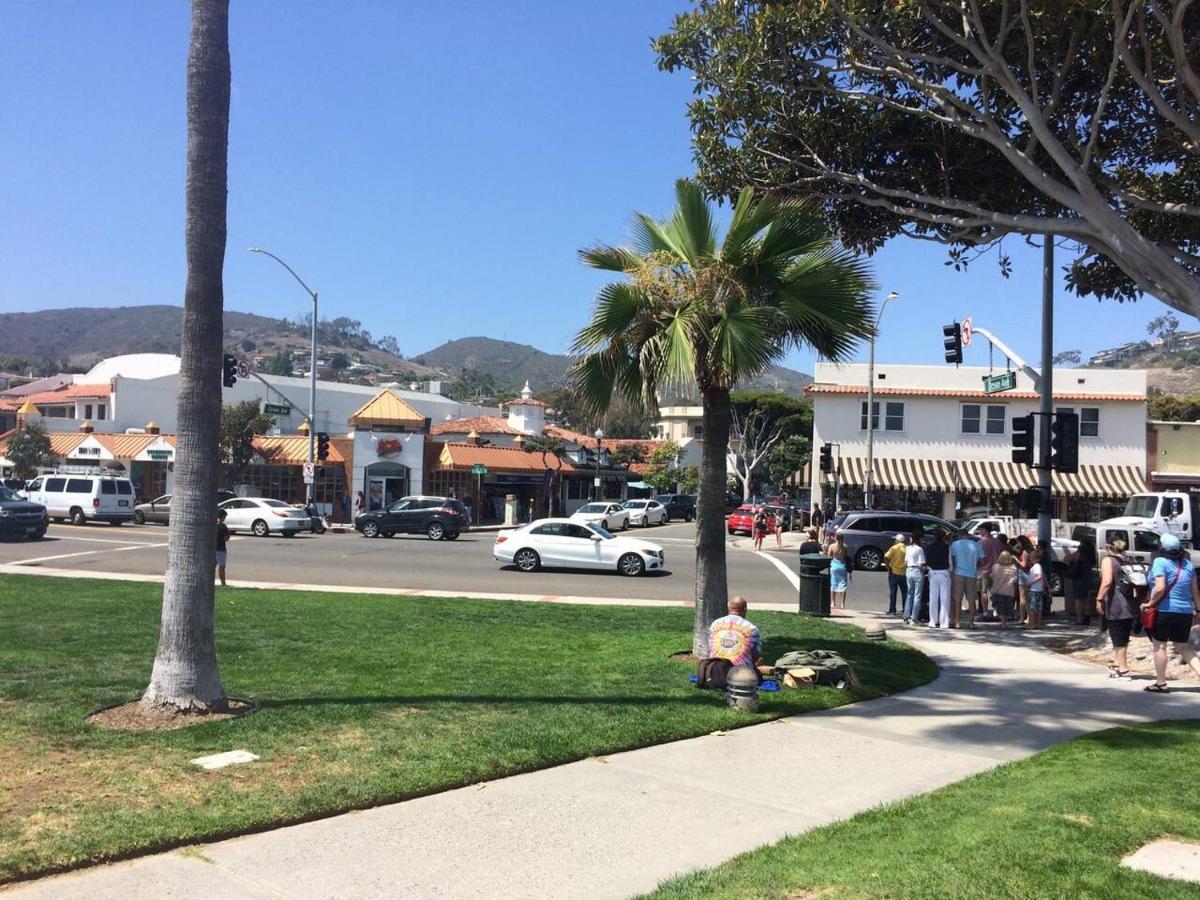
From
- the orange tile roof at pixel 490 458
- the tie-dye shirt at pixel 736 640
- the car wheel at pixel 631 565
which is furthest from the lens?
the orange tile roof at pixel 490 458

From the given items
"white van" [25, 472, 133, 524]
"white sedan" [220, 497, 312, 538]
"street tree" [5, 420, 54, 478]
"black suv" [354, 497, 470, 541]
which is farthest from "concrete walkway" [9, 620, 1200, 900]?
"street tree" [5, 420, 54, 478]

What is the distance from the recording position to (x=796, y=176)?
13570mm

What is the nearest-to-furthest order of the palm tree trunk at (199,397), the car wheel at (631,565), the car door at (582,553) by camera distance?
the palm tree trunk at (199,397), the car wheel at (631,565), the car door at (582,553)

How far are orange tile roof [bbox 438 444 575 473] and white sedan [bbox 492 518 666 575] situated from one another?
2385 centimetres

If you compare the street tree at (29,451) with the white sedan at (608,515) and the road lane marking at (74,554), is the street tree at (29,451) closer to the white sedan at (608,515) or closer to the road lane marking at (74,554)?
the road lane marking at (74,554)

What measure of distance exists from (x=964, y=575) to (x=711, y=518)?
764 centimetres

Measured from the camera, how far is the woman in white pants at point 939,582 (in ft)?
53.9

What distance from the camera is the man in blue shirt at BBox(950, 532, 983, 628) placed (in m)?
16.4

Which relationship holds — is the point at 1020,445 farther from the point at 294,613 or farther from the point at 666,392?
the point at 294,613

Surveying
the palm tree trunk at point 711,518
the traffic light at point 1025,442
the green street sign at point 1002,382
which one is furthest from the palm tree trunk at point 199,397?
the green street sign at point 1002,382

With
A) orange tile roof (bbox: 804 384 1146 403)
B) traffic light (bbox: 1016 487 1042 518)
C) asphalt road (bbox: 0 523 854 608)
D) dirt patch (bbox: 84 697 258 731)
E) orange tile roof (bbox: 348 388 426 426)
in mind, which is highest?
orange tile roof (bbox: 804 384 1146 403)

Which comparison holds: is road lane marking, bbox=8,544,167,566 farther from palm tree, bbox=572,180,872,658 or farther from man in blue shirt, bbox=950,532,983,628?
man in blue shirt, bbox=950,532,983,628

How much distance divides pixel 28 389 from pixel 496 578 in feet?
234

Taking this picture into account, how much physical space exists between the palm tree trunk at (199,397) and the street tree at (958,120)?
6.54m
